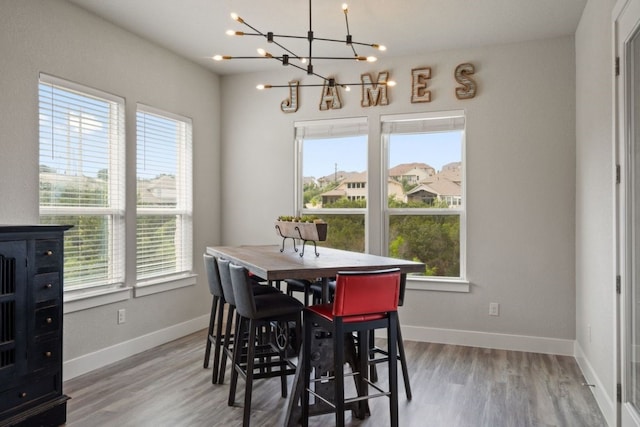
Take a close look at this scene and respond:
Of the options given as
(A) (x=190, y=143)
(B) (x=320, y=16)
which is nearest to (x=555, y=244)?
(B) (x=320, y=16)

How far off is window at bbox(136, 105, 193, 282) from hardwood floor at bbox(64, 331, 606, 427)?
94 centimetres

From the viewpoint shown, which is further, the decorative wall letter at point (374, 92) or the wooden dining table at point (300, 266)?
the decorative wall letter at point (374, 92)

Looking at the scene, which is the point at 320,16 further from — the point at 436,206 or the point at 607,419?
the point at 607,419

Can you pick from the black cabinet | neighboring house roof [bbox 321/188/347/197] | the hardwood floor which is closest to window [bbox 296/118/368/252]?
neighboring house roof [bbox 321/188/347/197]

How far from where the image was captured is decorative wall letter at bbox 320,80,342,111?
16.8ft

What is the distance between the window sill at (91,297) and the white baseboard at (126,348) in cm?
38

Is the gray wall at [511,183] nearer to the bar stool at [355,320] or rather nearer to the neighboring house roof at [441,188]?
the neighboring house roof at [441,188]

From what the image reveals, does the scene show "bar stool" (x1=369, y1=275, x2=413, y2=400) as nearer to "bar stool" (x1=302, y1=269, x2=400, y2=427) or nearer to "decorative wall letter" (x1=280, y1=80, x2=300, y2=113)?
"bar stool" (x1=302, y1=269, x2=400, y2=427)

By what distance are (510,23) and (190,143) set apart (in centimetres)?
Answer: 325

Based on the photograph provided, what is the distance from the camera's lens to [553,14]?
3.86 m

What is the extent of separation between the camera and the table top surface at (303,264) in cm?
255

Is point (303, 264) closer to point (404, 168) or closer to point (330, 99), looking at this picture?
point (404, 168)

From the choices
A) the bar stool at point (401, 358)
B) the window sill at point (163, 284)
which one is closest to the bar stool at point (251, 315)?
the bar stool at point (401, 358)

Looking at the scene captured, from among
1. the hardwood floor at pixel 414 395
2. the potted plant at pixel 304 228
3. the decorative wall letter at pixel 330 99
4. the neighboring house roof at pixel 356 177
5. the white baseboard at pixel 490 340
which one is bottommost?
the hardwood floor at pixel 414 395
